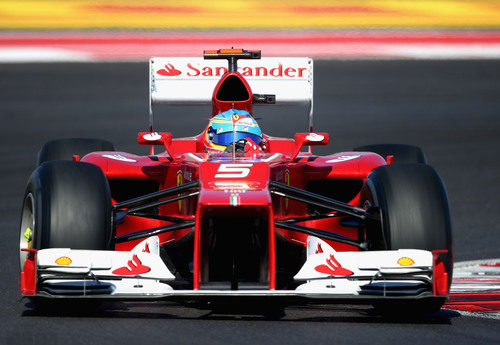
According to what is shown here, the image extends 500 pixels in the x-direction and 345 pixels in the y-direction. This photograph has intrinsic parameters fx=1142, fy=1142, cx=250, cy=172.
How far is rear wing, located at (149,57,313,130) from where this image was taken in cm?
1146

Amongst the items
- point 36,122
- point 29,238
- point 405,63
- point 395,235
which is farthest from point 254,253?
point 405,63

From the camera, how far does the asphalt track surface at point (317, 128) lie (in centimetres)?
727

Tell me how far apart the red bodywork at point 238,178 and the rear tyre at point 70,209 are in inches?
27.0

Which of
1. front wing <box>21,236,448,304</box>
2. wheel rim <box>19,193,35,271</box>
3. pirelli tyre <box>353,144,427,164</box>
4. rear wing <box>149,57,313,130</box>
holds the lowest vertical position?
front wing <box>21,236,448,304</box>

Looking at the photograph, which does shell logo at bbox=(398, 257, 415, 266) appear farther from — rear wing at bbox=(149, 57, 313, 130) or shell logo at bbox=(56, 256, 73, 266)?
rear wing at bbox=(149, 57, 313, 130)

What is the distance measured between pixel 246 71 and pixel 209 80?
0.41m

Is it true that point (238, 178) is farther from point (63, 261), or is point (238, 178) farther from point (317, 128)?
point (317, 128)

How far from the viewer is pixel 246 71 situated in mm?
11727

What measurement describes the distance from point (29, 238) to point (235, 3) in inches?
1236

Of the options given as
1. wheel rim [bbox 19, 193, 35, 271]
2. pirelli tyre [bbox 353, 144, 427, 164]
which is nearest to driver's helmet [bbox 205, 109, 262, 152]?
pirelli tyre [bbox 353, 144, 427, 164]

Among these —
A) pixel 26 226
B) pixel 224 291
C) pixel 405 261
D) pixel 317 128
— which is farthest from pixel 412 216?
pixel 317 128

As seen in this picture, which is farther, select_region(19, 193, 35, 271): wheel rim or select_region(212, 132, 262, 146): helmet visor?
select_region(212, 132, 262, 146): helmet visor

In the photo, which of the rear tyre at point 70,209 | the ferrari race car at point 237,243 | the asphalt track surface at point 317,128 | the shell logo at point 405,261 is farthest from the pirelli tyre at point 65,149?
the shell logo at point 405,261

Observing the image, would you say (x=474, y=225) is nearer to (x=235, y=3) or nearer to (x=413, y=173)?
(x=413, y=173)
